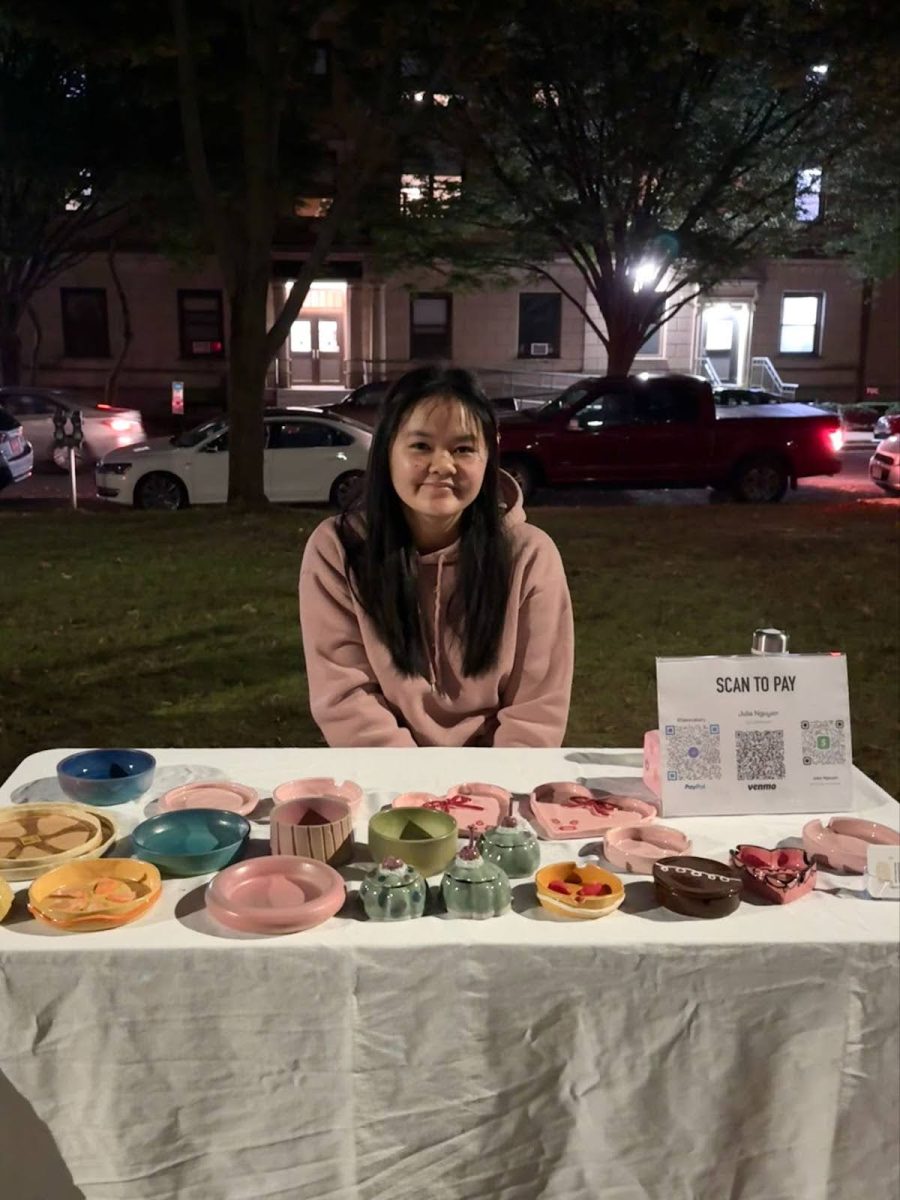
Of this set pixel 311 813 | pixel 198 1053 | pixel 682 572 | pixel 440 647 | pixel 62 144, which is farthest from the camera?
pixel 62 144

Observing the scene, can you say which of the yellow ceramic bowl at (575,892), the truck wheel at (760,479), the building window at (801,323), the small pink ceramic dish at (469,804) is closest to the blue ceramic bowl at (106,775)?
the small pink ceramic dish at (469,804)

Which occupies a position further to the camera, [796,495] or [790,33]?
[796,495]

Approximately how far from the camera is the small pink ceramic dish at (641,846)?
2.00 metres

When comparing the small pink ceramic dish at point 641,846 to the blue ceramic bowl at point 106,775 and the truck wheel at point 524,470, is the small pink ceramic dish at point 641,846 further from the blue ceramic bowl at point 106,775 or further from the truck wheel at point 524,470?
the truck wheel at point 524,470

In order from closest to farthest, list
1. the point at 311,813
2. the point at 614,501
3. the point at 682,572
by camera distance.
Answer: the point at 311,813 → the point at 682,572 → the point at 614,501

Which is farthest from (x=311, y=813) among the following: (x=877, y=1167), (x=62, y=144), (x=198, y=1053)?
(x=62, y=144)

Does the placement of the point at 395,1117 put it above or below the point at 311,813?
below

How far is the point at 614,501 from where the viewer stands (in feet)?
47.0

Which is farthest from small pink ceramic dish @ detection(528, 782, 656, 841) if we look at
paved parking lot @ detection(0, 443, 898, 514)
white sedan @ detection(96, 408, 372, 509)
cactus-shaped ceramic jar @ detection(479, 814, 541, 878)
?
paved parking lot @ detection(0, 443, 898, 514)

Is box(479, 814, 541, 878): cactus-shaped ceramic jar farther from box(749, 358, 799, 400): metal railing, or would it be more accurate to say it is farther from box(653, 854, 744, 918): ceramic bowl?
box(749, 358, 799, 400): metal railing

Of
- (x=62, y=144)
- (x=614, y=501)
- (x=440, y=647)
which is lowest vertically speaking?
(x=614, y=501)

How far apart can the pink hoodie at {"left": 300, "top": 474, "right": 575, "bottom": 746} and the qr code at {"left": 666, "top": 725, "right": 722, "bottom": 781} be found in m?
0.70

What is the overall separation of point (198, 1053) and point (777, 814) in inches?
48.5

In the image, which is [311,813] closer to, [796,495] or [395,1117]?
[395,1117]
